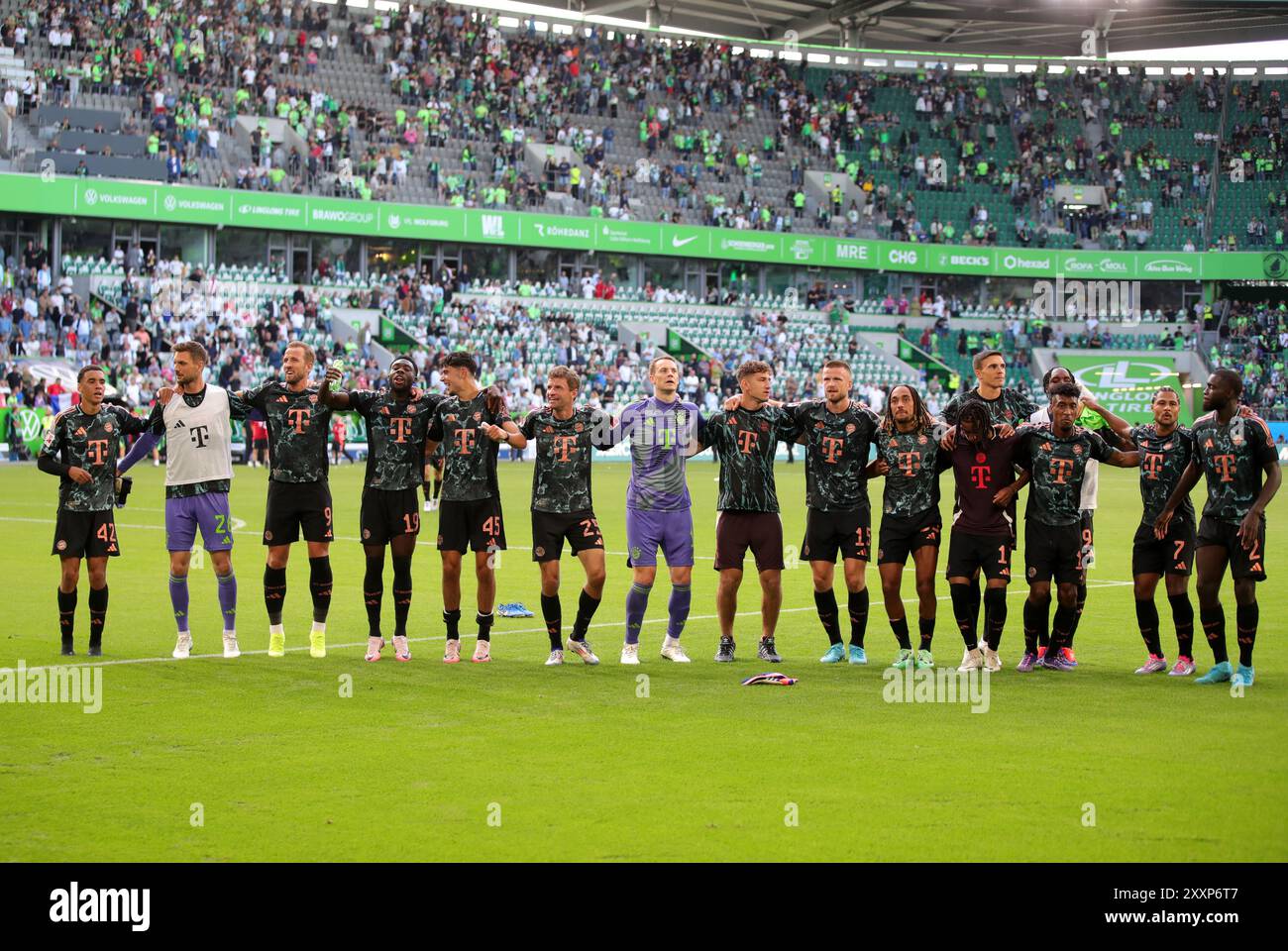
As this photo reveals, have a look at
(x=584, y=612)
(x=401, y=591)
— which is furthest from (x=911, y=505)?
(x=401, y=591)

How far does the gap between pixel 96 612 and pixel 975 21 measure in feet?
229

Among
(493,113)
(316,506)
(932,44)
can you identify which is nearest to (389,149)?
(493,113)

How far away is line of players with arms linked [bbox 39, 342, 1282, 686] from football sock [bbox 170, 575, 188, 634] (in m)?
0.02

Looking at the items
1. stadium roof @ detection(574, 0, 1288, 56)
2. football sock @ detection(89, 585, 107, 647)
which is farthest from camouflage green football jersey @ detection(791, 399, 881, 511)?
stadium roof @ detection(574, 0, 1288, 56)

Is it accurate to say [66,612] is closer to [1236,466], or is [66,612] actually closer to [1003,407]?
[1003,407]

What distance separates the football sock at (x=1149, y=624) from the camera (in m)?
11.8

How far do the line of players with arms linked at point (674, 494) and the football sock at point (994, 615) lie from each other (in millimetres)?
18

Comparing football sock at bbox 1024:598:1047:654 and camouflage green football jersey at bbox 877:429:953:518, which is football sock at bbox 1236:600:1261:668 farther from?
camouflage green football jersey at bbox 877:429:953:518

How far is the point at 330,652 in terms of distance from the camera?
12.7 metres

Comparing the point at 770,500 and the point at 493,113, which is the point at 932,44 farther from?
the point at 770,500

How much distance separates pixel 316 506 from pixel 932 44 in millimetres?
71109

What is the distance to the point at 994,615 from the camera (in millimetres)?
11805

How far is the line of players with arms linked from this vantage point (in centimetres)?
1173
